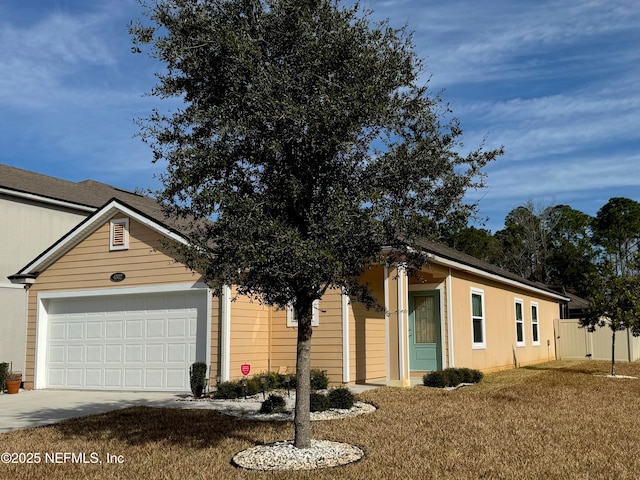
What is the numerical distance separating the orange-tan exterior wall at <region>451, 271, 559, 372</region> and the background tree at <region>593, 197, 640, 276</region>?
85.5 feet

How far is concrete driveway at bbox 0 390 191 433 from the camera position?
11.1 metres

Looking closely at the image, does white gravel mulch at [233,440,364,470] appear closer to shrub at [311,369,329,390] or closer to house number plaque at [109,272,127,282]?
shrub at [311,369,329,390]

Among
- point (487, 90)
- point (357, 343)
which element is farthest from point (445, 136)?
point (357, 343)

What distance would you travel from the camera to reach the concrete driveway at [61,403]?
435 inches

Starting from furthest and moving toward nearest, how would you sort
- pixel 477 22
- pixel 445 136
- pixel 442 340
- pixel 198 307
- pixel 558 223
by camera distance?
pixel 558 223 < pixel 442 340 < pixel 198 307 < pixel 477 22 < pixel 445 136

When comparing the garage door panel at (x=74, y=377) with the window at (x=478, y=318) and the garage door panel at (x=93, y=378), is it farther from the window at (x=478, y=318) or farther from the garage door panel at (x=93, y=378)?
the window at (x=478, y=318)

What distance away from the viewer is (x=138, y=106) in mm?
8453

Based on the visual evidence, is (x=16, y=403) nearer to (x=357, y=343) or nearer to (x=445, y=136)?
(x=357, y=343)

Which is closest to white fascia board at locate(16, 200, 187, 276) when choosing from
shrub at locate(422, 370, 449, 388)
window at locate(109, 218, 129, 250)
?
window at locate(109, 218, 129, 250)

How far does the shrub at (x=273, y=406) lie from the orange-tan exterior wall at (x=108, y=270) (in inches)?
135

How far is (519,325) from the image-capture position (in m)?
22.9

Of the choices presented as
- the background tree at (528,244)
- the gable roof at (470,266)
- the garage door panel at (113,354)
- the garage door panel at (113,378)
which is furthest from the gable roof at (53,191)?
the background tree at (528,244)

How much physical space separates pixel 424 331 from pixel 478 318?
2.22m

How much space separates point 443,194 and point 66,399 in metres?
10.3
